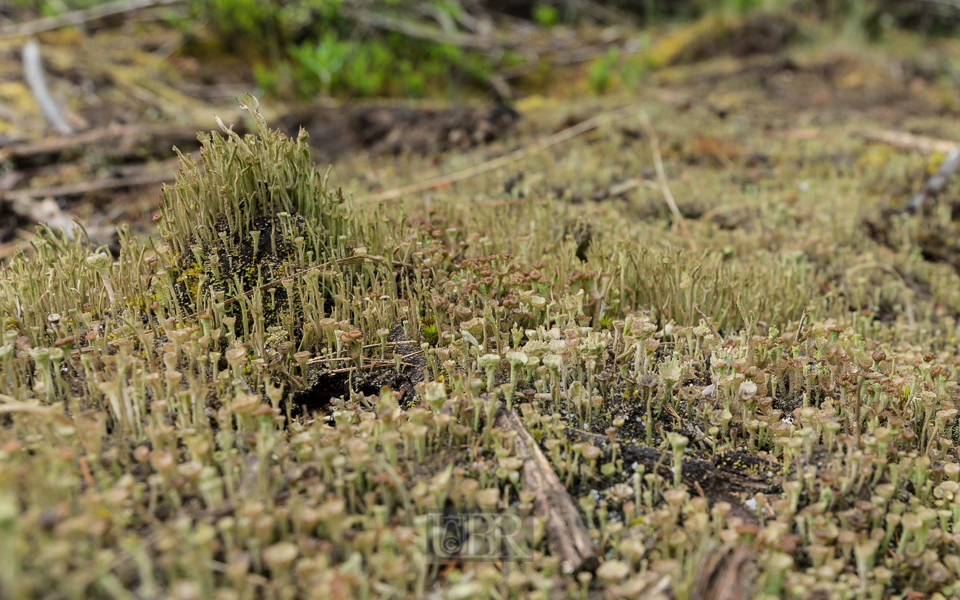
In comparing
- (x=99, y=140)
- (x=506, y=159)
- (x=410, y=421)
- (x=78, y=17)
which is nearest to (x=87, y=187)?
(x=99, y=140)

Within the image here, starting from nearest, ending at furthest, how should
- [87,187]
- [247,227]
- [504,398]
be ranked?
[504,398] < [247,227] < [87,187]

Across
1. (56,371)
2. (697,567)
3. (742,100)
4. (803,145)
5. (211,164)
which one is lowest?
(697,567)

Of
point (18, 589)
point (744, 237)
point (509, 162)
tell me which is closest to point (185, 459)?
point (18, 589)

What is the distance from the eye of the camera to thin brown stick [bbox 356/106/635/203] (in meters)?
5.89

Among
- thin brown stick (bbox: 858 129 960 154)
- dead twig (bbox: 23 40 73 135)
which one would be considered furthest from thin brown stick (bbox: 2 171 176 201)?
thin brown stick (bbox: 858 129 960 154)

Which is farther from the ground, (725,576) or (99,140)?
(99,140)

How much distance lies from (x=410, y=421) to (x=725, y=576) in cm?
113

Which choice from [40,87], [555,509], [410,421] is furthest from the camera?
[40,87]

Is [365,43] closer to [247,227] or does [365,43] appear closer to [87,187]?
[87,187]

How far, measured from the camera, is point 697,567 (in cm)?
193

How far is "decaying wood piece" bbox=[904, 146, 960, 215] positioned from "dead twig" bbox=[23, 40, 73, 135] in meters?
8.92

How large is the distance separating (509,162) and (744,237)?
8.39ft

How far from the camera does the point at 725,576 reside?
1919mm

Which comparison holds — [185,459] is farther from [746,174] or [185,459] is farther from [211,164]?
[746,174]
